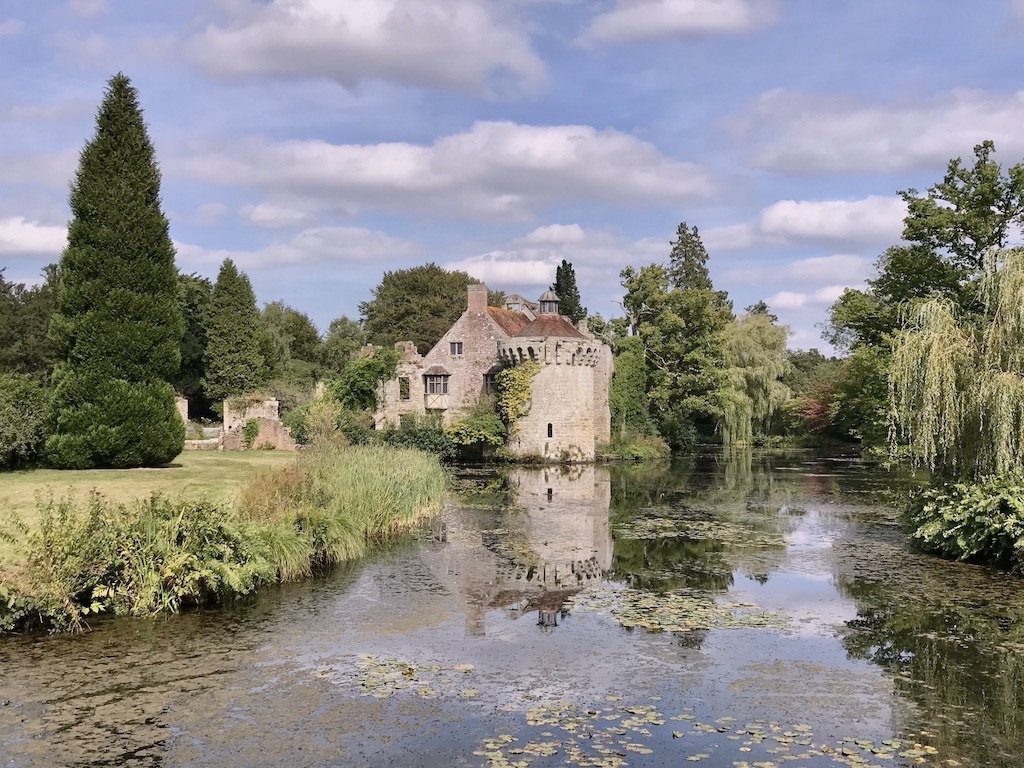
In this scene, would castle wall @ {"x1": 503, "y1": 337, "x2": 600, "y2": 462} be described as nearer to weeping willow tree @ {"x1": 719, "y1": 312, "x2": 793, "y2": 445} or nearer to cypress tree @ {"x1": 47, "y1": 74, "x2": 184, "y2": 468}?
weeping willow tree @ {"x1": 719, "y1": 312, "x2": 793, "y2": 445}

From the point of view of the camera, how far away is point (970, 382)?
14844 millimetres

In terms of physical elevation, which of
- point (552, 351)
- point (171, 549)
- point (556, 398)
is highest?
point (552, 351)

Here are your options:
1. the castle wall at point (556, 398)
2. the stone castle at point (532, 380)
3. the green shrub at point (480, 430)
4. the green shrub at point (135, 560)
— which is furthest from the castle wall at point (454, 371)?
the green shrub at point (135, 560)

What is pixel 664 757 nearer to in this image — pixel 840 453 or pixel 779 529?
pixel 779 529

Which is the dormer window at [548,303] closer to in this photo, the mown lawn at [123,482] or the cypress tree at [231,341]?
the cypress tree at [231,341]

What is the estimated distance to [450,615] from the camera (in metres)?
11.4

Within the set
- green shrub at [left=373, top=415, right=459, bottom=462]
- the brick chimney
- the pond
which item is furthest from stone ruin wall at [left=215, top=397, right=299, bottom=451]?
the pond

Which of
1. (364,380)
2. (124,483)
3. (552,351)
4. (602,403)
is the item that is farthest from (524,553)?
(602,403)

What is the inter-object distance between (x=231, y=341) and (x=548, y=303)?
1571 centimetres

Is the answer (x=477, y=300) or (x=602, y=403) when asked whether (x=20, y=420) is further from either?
(x=602, y=403)

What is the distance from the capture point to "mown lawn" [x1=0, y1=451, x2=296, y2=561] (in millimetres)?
15984

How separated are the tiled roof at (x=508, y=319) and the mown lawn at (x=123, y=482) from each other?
61.0ft

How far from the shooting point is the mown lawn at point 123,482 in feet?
52.4

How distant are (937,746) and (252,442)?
2890 centimetres
